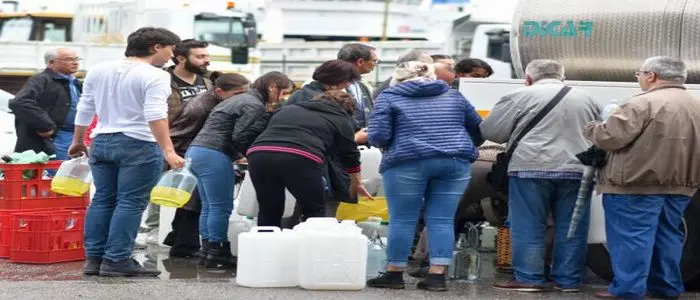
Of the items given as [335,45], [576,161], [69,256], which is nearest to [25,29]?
[335,45]

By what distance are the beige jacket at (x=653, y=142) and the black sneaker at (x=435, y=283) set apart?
1288mm

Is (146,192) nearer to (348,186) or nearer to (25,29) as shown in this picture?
(348,186)

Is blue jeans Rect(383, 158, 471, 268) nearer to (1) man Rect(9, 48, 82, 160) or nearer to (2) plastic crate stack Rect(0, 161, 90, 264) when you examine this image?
(2) plastic crate stack Rect(0, 161, 90, 264)

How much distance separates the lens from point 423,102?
918 centimetres

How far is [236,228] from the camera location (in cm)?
1066

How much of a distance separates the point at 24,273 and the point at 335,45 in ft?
98.9

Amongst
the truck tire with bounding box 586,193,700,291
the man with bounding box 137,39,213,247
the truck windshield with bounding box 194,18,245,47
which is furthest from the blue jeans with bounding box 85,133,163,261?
the truck windshield with bounding box 194,18,245,47

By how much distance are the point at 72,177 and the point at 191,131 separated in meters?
1.11

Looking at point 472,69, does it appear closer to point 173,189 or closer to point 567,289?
point 567,289

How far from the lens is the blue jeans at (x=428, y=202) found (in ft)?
30.0

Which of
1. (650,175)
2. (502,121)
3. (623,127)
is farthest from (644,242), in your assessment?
(502,121)

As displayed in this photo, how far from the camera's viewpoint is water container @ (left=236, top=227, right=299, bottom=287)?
9.04 metres

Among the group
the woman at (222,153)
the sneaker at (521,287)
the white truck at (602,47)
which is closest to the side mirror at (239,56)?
the white truck at (602,47)

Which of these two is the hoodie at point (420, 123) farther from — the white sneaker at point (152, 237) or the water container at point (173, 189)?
the white sneaker at point (152, 237)
